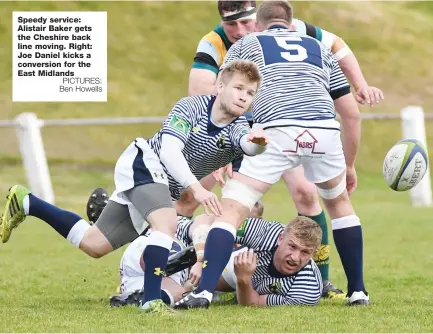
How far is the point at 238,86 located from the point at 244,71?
0.10m

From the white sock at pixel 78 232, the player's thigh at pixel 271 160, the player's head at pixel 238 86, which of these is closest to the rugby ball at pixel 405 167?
the player's thigh at pixel 271 160

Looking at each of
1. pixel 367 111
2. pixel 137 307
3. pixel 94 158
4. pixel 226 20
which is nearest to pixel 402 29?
pixel 367 111

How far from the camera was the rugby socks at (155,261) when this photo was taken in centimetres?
608

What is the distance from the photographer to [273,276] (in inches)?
267

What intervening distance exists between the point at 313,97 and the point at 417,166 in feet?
3.20

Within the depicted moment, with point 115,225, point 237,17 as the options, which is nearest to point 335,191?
point 115,225

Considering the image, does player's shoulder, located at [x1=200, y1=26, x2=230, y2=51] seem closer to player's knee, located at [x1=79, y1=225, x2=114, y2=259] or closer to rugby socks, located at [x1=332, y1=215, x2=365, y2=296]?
rugby socks, located at [x1=332, y1=215, x2=365, y2=296]

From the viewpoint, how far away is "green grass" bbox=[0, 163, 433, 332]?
5.70 m

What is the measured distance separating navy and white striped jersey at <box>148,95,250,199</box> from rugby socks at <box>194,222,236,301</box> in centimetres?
43

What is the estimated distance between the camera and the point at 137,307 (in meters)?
6.44

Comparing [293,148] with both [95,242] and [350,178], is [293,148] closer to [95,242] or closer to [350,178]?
[350,178]

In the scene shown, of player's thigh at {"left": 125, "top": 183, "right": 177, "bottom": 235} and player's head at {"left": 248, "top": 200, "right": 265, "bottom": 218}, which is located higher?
player's thigh at {"left": 125, "top": 183, "right": 177, "bottom": 235}

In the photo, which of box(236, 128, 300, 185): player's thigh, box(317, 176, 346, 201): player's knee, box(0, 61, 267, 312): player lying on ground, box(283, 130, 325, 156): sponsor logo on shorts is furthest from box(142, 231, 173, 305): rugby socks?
box(317, 176, 346, 201): player's knee

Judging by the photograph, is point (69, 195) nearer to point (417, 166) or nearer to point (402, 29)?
point (417, 166)
